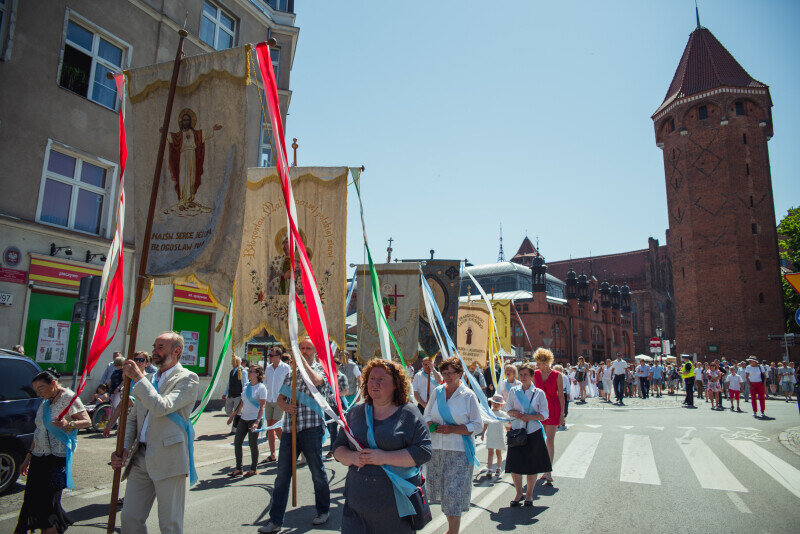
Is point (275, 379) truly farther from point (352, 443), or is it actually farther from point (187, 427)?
point (352, 443)

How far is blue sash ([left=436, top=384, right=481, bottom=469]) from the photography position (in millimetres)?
4898

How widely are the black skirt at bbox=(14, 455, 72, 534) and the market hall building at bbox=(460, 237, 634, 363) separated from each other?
4023 centimetres

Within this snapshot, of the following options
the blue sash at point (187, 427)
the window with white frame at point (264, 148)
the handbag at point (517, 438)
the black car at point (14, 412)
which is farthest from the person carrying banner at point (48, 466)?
the window with white frame at point (264, 148)

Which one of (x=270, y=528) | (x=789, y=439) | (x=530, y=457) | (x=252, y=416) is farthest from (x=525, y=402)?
(x=789, y=439)

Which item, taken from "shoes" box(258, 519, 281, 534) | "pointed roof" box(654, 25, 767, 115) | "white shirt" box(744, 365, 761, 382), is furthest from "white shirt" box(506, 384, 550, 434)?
"pointed roof" box(654, 25, 767, 115)

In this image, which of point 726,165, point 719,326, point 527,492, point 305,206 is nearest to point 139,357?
point 305,206

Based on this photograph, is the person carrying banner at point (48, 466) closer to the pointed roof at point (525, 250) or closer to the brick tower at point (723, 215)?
the brick tower at point (723, 215)

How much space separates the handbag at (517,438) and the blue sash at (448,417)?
1.50 m

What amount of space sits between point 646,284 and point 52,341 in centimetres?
7215

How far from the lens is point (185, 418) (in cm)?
414

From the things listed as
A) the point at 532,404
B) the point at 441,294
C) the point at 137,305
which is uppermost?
the point at 441,294

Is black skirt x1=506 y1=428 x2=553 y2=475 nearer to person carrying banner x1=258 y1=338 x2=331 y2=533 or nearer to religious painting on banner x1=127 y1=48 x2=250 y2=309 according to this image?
person carrying banner x1=258 y1=338 x2=331 y2=533

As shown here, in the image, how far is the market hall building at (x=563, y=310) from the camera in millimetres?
49062

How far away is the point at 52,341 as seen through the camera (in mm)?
12531
